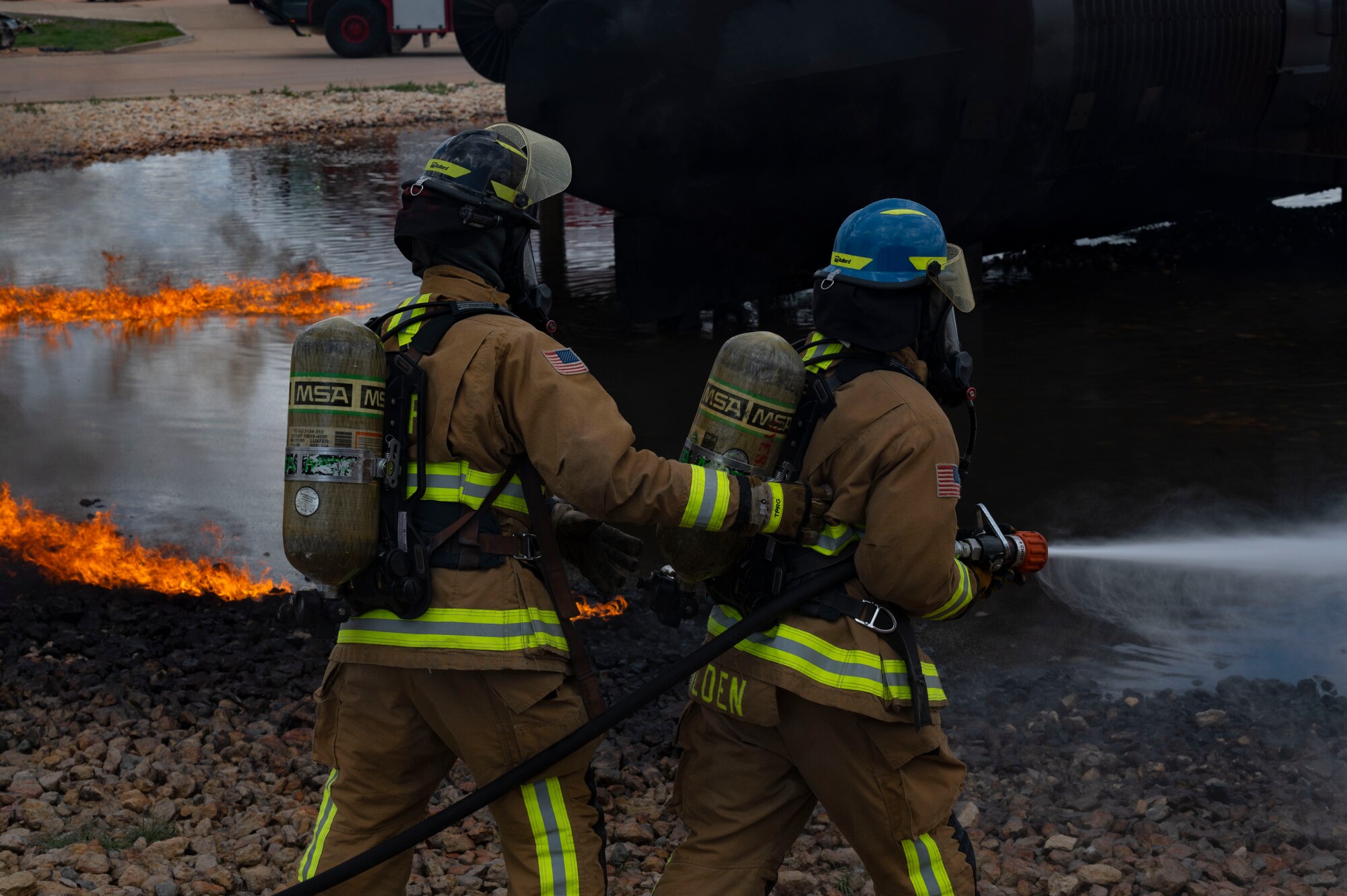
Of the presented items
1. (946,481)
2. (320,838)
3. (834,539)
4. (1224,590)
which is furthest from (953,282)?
(1224,590)

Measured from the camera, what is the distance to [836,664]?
110 inches

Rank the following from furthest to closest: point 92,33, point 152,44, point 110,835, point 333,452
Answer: point 92,33 < point 152,44 < point 110,835 < point 333,452

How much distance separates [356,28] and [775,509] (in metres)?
26.6

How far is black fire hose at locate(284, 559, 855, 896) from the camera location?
2.72 meters

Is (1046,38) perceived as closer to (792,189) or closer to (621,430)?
(792,189)

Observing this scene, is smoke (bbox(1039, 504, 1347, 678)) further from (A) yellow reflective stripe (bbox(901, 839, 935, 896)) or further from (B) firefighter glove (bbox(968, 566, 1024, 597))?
(A) yellow reflective stripe (bbox(901, 839, 935, 896))

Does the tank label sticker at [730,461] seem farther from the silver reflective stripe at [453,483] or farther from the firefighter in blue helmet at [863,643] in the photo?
the silver reflective stripe at [453,483]

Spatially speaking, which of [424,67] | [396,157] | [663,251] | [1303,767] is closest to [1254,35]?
A: [663,251]

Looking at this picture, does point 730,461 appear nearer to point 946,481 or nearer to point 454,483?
point 946,481

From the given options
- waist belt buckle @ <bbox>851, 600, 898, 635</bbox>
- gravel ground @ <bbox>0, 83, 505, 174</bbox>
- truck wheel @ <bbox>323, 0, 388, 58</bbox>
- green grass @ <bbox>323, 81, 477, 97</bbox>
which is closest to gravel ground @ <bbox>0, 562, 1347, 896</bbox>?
waist belt buckle @ <bbox>851, 600, 898, 635</bbox>

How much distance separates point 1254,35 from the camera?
9.30m

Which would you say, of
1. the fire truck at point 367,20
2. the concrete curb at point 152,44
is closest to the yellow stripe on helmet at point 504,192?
the fire truck at point 367,20

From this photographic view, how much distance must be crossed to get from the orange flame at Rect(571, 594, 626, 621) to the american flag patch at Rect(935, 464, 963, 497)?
253 centimetres

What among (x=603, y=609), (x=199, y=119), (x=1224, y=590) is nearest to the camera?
(x=603, y=609)
